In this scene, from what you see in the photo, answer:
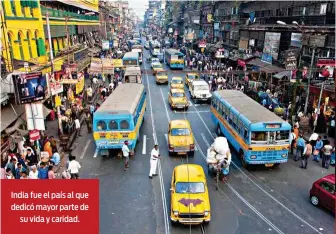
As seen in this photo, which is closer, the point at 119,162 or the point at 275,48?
the point at 119,162

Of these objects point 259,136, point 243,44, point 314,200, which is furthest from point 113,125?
point 243,44

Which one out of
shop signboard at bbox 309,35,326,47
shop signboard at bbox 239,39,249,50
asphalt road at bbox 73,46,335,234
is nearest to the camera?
asphalt road at bbox 73,46,335,234

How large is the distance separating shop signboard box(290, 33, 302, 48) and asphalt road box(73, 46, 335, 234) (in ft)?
46.2

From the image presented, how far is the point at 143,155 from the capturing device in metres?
18.8

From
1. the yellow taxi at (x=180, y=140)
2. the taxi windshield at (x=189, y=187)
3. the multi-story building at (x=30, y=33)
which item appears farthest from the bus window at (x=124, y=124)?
the multi-story building at (x=30, y=33)

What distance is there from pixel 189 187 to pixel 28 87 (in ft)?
32.8

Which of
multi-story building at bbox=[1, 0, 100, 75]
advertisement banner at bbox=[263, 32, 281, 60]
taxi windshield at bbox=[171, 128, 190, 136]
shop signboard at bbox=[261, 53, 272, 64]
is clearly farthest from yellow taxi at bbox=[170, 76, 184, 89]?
taxi windshield at bbox=[171, 128, 190, 136]

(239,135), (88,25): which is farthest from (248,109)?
(88,25)

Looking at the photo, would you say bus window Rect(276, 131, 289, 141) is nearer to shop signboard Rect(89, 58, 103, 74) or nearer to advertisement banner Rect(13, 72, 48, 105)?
advertisement banner Rect(13, 72, 48, 105)

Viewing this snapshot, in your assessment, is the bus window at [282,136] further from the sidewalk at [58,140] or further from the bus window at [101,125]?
the sidewalk at [58,140]

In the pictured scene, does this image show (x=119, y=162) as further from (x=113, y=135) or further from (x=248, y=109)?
(x=248, y=109)

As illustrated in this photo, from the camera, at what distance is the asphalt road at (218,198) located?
1179 centimetres

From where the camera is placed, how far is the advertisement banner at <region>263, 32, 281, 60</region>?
105 feet

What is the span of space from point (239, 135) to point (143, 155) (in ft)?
19.1
